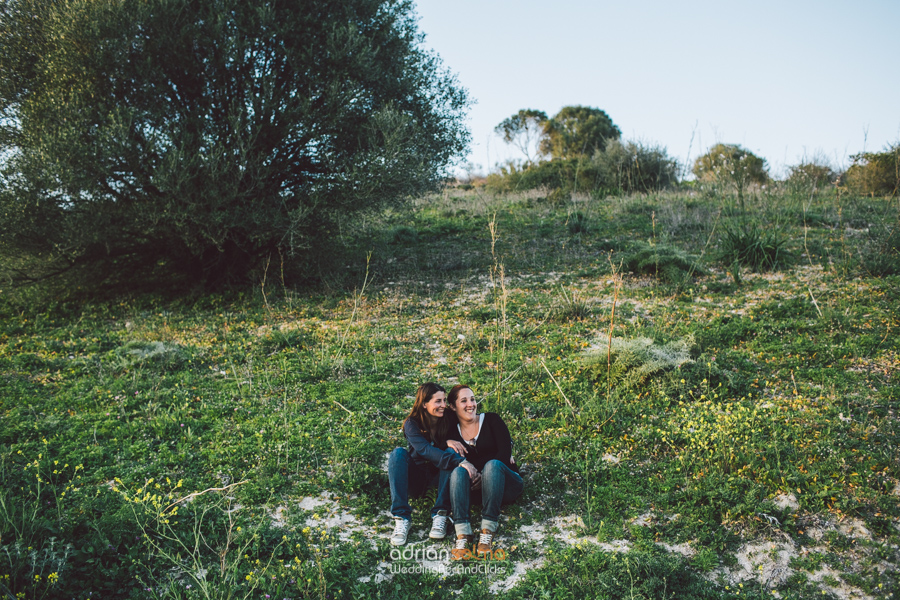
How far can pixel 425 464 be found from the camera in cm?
444

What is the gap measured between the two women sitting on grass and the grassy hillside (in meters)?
0.19

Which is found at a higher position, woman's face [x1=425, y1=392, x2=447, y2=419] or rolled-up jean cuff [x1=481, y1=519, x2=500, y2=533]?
woman's face [x1=425, y1=392, x2=447, y2=419]

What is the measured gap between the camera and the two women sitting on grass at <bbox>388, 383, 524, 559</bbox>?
3.87 metres

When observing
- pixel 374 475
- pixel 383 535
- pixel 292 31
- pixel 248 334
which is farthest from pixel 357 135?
pixel 383 535

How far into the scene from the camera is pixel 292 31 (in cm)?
972

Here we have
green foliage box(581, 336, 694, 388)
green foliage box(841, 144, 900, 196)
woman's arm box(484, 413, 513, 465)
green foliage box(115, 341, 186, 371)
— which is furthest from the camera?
green foliage box(841, 144, 900, 196)

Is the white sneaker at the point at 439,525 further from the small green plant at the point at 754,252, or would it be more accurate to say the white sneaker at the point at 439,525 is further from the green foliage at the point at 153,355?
the small green plant at the point at 754,252

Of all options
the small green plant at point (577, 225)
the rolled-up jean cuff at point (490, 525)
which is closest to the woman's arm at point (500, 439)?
the rolled-up jean cuff at point (490, 525)

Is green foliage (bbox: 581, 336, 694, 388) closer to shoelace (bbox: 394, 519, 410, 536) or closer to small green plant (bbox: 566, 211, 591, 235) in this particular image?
shoelace (bbox: 394, 519, 410, 536)

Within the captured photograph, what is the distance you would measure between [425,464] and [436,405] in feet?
1.63

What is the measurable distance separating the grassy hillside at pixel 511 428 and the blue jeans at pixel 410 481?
0.17m

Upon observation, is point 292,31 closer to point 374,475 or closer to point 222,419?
point 222,419

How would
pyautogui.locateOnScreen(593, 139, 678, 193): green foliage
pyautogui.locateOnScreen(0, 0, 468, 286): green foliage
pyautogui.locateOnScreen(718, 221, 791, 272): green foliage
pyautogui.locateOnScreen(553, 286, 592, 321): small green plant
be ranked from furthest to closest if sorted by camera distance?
pyautogui.locateOnScreen(593, 139, 678, 193): green foliage < pyautogui.locateOnScreen(718, 221, 791, 272): green foliage < pyautogui.locateOnScreen(0, 0, 468, 286): green foliage < pyautogui.locateOnScreen(553, 286, 592, 321): small green plant

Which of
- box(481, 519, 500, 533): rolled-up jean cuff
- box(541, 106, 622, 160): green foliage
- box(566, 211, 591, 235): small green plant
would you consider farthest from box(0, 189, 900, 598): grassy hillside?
box(541, 106, 622, 160): green foliage
